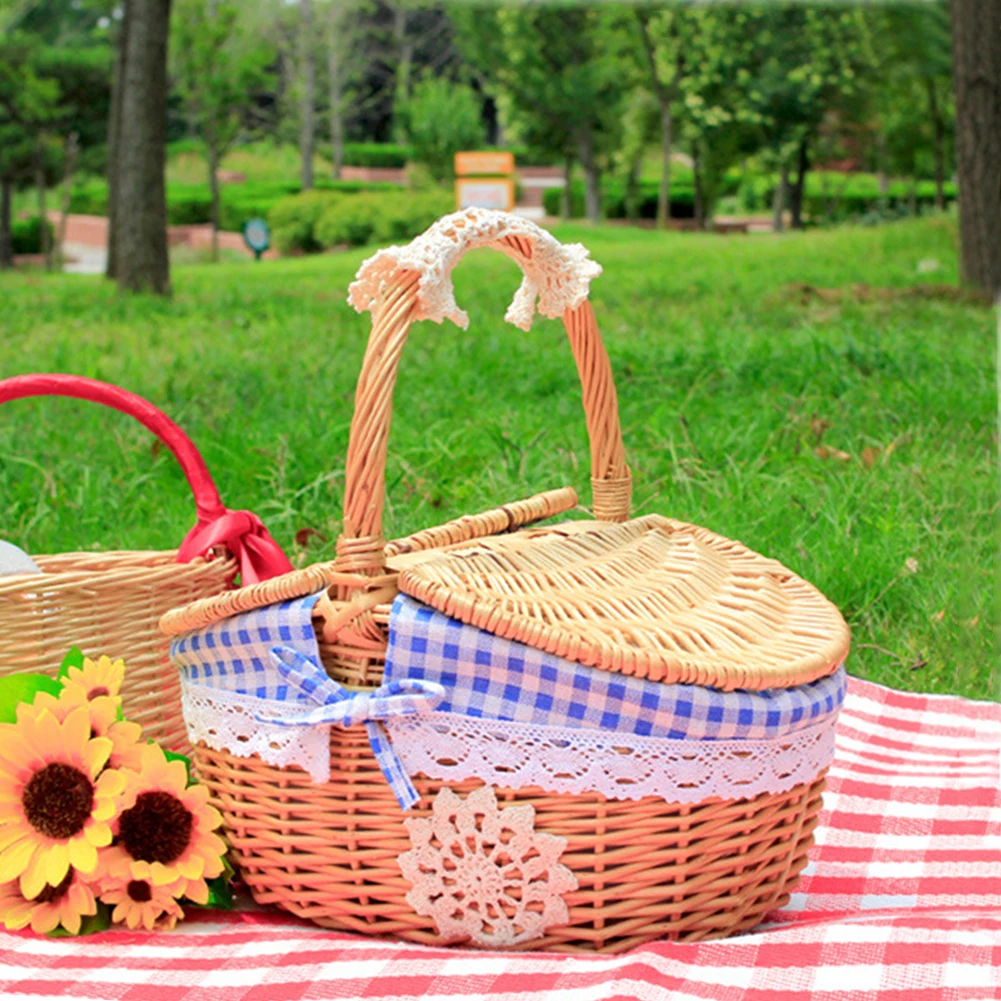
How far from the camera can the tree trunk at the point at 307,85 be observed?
1997 cm

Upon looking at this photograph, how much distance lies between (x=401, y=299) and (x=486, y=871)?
0.55m

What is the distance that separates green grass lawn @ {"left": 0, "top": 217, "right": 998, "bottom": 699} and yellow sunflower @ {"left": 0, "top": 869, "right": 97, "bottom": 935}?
121cm

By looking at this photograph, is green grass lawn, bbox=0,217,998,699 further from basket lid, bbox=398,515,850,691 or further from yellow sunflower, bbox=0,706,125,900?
yellow sunflower, bbox=0,706,125,900

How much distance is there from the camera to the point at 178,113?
20.6m

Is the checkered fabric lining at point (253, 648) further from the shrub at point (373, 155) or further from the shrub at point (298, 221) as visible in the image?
the shrub at point (373, 155)

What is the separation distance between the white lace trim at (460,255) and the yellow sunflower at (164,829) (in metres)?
0.52

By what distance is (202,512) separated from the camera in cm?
167

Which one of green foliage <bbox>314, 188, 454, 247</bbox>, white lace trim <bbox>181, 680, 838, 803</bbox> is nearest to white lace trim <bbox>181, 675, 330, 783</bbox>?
white lace trim <bbox>181, 680, 838, 803</bbox>

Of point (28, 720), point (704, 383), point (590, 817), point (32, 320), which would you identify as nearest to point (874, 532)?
point (704, 383)

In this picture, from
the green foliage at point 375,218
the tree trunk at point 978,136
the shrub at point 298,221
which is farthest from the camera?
the shrub at point 298,221

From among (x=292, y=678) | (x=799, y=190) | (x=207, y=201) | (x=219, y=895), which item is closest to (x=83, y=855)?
(x=219, y=895)

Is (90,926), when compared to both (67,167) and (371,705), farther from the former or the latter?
(67,167)

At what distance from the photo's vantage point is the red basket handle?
1.62 m

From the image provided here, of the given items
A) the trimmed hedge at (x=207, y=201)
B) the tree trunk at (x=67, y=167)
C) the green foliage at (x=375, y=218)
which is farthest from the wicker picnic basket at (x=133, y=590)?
the trimmed hedge at (x=207, y=201)
